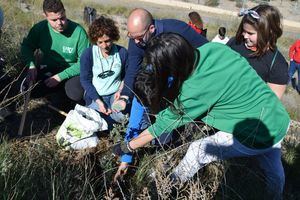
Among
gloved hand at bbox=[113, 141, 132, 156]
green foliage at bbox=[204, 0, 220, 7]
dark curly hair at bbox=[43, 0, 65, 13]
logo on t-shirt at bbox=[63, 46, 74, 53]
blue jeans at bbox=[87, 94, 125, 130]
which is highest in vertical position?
dark curly hair at bbox=[43, 0, 65, 13]

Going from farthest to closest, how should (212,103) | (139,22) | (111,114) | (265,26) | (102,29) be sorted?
(111,114) < (102,29) < (139,22) < (265,26) < (212,103)

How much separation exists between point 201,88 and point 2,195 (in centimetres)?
122

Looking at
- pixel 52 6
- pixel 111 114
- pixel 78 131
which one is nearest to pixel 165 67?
pixel 78 131

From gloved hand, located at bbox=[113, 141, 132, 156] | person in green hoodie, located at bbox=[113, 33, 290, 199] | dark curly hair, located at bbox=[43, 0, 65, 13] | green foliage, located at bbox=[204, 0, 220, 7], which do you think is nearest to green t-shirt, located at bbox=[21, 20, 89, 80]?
dark curly hair, located at bbox=[43, 0, 65, 13]

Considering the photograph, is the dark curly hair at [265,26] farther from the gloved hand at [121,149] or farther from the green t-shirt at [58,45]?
the green t-shirt at [58,45]

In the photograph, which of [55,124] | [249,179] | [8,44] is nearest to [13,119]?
[55,124]

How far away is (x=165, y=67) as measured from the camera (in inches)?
87.0

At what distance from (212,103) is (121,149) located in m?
0.77

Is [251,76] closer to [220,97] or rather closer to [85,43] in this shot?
[220,97]

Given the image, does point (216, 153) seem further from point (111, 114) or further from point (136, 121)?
point (111, 114)

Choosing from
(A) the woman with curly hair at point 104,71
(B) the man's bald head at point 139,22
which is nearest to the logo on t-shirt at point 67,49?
(A) the woman with curly hair at point 104,71

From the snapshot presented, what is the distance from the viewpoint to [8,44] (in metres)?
5.09

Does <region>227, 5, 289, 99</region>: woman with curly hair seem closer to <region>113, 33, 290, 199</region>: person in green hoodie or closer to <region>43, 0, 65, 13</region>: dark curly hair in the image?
<region>113, 33, 290, 199</region>: person in green hoodie

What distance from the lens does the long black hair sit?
2195mm
